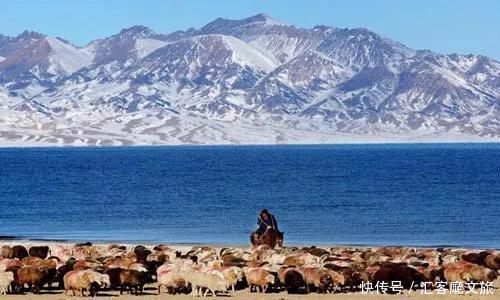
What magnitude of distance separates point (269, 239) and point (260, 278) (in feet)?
48.0

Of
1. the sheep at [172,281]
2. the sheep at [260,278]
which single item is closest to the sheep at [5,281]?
the sheep at [172,281]

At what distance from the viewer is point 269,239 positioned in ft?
172

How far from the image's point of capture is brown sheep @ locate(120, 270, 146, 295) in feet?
125

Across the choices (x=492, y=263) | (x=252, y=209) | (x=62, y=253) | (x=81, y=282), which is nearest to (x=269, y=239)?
(x=62, y=253)

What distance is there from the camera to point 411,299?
1401 inches

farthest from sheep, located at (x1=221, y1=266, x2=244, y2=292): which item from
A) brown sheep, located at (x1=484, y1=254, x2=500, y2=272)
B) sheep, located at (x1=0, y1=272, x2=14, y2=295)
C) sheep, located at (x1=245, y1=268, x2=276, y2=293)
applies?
brown sheep, located at (x1=484, y1=254, x2=500, y2=272)

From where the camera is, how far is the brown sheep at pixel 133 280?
38.1 m

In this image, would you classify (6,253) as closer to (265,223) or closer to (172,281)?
(265,223)

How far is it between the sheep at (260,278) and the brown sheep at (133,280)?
3.72 metres

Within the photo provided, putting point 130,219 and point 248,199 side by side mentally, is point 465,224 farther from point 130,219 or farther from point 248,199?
point 248,199

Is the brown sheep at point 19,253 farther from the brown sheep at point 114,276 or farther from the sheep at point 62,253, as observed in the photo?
the brown sheep at point 114,276

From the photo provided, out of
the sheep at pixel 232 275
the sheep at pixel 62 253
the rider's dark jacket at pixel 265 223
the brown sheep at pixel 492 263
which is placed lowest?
the brown sheep at pixel 492 263

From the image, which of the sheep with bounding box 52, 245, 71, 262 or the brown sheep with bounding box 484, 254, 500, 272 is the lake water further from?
the brown sheep with bounding box 484, 254, 500, 272

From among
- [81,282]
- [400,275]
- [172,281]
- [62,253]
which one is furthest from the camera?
[62,253]
